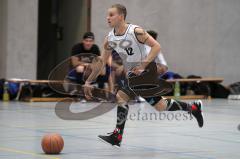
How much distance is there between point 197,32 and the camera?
23188 millimetres

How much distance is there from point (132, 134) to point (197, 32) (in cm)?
1300

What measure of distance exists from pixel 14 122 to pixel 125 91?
3.79 metres

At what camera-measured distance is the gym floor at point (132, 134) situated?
8195mm

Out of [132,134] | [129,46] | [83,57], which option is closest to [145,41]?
[129,46]

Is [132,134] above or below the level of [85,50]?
below

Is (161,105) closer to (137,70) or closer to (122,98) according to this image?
(122,98)

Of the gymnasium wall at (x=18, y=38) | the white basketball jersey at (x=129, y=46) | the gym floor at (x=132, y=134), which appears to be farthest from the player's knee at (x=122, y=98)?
the gymnasium wall at (x=18, y=38)

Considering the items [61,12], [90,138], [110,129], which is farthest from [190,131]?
[61,12]

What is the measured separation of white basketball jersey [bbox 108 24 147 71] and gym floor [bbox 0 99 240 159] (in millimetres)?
1256

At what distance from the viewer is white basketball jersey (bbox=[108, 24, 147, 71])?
9.19 meters

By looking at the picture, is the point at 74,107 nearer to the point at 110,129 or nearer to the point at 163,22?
the point at 110,129

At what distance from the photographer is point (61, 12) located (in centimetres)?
2380

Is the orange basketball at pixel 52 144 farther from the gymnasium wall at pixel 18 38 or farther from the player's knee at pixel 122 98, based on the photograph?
the gymnasium wall at pixel 18 38

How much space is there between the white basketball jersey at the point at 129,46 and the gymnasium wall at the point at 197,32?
528 inches
